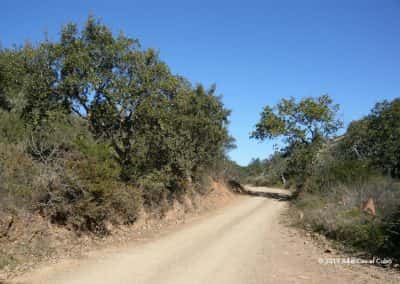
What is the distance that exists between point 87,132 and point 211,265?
853cm

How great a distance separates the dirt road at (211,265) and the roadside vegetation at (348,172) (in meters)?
1.74

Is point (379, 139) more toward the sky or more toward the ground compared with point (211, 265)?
more toward the sky

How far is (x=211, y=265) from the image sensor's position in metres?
8.45

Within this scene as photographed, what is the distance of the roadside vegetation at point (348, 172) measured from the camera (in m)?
11.2

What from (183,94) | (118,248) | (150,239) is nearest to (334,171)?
(183,94)

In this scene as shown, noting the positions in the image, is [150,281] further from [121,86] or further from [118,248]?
[121,86]

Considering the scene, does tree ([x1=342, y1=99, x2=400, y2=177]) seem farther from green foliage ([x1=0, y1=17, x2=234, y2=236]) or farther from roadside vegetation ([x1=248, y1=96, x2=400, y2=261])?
green foliage ([x1=0, y1=17, x2=234, y2=236])

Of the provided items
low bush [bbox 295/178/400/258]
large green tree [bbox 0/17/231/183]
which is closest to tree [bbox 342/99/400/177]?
low bush [bbox 295/178/400/258]

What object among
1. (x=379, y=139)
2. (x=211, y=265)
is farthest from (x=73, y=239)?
(x=379, y=139)

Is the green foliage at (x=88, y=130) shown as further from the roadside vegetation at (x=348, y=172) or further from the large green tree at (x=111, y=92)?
the roadside vegetation at (x=348, y=172)

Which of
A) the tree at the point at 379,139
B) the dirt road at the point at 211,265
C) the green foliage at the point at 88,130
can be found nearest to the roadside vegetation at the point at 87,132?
the green foliage at the point at 88,130

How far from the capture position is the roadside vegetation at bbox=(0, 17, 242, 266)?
420 inches

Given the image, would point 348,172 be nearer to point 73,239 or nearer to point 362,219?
point 362,219

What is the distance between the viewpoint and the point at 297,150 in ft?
110
